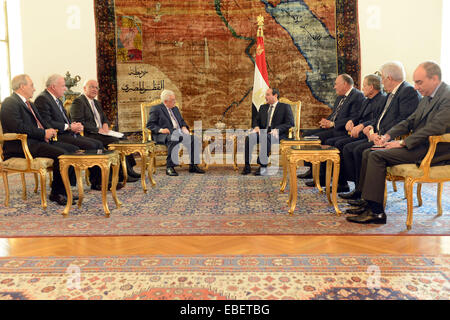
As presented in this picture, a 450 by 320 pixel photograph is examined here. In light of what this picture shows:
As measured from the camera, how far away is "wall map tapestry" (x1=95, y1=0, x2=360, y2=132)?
7.66 meters

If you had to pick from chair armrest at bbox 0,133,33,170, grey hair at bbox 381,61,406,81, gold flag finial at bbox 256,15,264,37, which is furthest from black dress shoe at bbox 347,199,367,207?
gold flag finial at bbox 256,15,264,37

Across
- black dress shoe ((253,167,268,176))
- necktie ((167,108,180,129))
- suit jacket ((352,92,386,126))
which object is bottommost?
black dress shoe ((253,167,268,176))

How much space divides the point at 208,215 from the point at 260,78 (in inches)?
176

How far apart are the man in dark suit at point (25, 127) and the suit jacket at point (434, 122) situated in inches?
147

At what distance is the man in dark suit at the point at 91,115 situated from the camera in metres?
Result: 5.50

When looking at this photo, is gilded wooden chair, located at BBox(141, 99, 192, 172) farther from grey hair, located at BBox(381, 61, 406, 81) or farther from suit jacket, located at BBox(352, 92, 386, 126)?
grey hair, located at BBox(381, 61, 406, 81)

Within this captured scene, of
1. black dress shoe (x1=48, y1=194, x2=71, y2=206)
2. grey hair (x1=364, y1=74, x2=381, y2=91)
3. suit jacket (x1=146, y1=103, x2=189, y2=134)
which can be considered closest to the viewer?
black dress shoe (x1=48, y1=194, x2=71, y2=206)

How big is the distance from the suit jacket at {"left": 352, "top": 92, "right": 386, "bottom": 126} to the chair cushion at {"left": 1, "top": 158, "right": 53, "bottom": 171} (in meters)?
4.00

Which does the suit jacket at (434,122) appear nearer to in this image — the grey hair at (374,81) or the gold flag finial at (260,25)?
the grey hair at (374,81)

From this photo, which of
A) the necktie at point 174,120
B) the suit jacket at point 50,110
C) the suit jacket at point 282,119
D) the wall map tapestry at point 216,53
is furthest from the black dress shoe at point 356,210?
the wall map tapestry at point 216,53

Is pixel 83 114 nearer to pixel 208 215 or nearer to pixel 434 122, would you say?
pixel 208 215

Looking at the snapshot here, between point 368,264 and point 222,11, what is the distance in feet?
21.5
